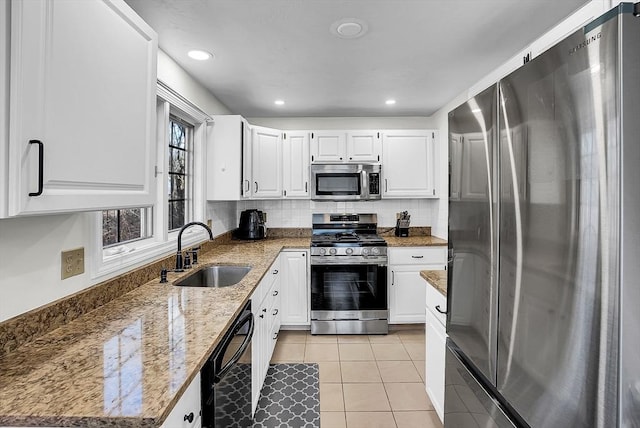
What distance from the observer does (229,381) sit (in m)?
1.37

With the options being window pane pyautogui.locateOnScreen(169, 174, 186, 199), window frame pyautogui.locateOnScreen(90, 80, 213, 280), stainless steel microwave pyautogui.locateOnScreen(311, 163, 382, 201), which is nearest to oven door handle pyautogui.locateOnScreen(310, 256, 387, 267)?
stainless steel microwave pyautogui.locateOnScreen(311, 163, 382, 201)

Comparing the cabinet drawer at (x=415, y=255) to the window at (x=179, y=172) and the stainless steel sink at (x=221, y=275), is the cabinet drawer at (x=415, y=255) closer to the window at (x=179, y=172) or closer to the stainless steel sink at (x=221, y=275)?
the stainless steel sink at (x=221, y=275)

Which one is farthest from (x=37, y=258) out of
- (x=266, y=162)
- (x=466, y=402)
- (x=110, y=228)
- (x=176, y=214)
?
(x=266, y=162)

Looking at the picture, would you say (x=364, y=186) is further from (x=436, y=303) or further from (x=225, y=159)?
(x=436, y=303)

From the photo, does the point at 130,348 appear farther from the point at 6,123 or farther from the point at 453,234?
the point at 453,234

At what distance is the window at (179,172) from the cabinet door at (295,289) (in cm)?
113

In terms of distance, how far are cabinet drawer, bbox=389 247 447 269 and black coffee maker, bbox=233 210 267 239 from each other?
147 centimetres

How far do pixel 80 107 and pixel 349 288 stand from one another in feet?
9.46

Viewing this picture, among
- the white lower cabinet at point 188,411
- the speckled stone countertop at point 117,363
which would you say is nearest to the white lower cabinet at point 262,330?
the speckled stone countertop at point 117,363

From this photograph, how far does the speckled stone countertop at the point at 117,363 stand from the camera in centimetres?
77

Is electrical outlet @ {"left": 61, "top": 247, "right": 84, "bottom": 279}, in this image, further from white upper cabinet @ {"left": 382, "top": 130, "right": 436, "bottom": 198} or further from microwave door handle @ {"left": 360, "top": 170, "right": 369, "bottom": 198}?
white upper cabinet @ {"left": 382, "top": 130, "right": 436, "bottom": 198}

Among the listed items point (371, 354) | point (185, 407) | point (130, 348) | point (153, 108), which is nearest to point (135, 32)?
point (153, 108)

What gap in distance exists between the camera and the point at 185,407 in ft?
3.16

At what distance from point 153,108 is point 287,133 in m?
2.49
